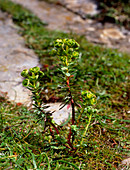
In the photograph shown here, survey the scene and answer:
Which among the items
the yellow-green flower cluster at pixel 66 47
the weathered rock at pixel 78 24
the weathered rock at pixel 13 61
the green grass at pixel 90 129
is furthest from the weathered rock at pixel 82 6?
the yellow-green flower cluster at pixel 66 47

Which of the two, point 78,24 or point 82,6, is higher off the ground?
point 82,6

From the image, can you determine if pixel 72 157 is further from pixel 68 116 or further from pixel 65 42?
pixel 65 42

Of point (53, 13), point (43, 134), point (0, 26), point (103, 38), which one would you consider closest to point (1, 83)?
point (43, 134)

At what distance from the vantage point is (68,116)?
2291mm

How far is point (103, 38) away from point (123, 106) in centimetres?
206

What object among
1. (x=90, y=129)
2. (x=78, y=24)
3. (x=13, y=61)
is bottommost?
(x=90, y=129)

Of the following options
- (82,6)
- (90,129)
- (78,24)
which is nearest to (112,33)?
(78,24)

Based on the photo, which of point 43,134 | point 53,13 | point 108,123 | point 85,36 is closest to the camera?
point 43,134

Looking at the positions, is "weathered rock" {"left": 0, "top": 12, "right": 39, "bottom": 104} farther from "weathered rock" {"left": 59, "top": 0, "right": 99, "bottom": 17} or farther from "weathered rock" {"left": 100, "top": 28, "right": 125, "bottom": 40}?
"weathered rock" {"left": 59, "top": 0, "right": 99, "bottom": 17}

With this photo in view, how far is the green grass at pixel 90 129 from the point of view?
180 cm

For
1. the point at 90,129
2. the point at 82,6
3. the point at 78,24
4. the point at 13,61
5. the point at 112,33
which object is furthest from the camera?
the point at 82,6

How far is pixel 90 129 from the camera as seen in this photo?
2152 mm

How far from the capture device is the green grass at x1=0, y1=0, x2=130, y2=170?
5.92 ft

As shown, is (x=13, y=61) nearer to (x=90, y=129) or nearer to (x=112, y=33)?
(x=90, y=129)
